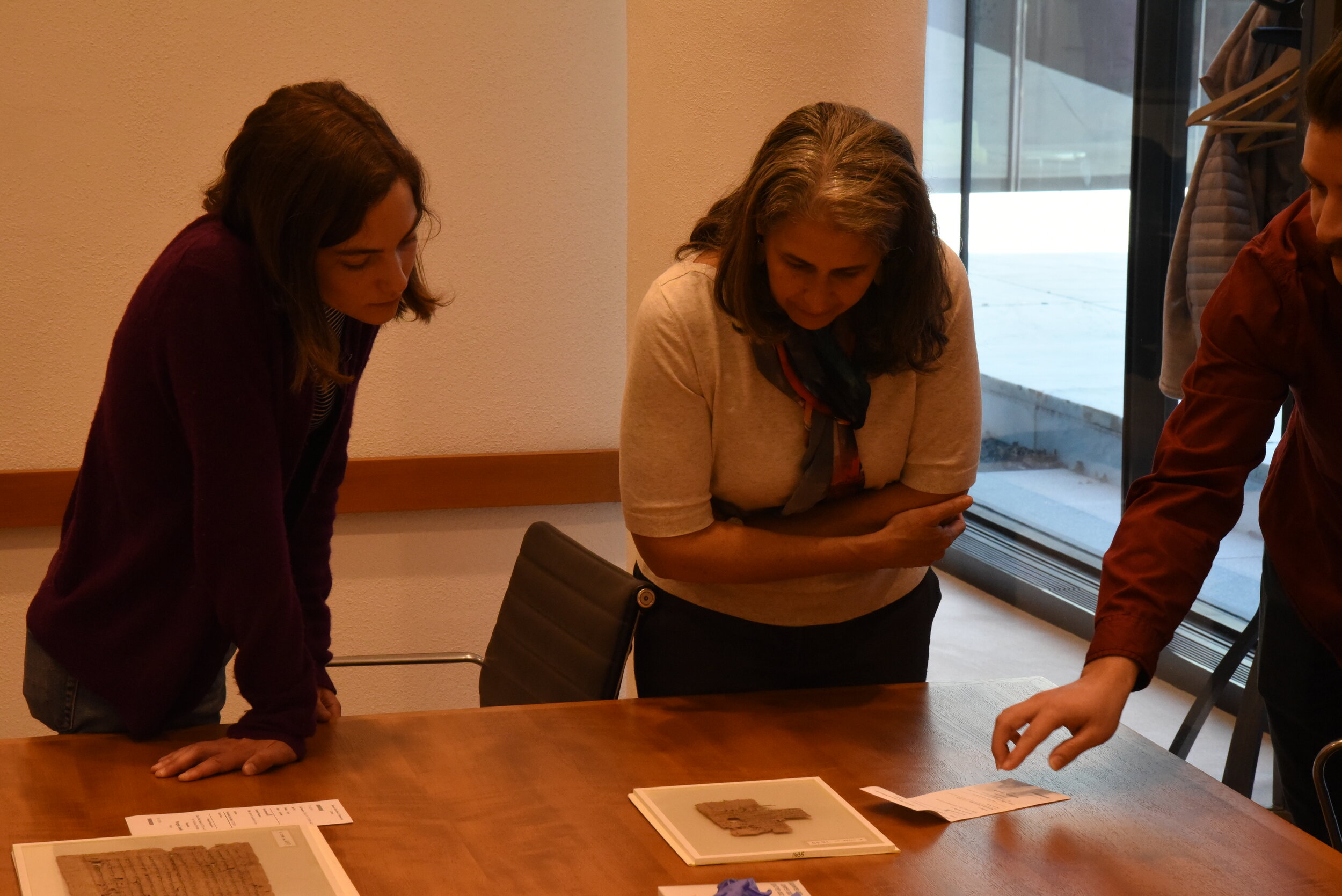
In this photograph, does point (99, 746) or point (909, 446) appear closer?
point (99, 746)

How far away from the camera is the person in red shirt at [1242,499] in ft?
5.07

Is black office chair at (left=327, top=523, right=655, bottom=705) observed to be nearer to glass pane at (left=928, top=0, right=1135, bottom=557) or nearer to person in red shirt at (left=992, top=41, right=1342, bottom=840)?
person in red shirt at (left=992, top=41, right=1342, bottom=840)

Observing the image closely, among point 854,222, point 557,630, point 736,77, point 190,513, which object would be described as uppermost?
point 736,77

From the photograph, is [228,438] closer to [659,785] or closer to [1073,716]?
[659,785]

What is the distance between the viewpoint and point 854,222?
64.7 inches

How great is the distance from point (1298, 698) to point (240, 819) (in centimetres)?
142

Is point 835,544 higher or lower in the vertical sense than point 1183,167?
lower

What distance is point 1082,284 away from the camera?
13.8 ft

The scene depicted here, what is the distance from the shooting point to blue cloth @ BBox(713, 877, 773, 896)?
130 centimetres

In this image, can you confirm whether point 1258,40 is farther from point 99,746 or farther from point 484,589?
point 99,746

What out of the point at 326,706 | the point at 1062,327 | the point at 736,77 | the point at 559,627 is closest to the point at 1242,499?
the point at 559,627

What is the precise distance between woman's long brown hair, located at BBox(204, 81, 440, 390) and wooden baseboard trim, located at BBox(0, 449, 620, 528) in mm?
1643

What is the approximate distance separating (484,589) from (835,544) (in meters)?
1.75

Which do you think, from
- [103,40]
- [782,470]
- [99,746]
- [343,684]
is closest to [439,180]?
[103,40]
